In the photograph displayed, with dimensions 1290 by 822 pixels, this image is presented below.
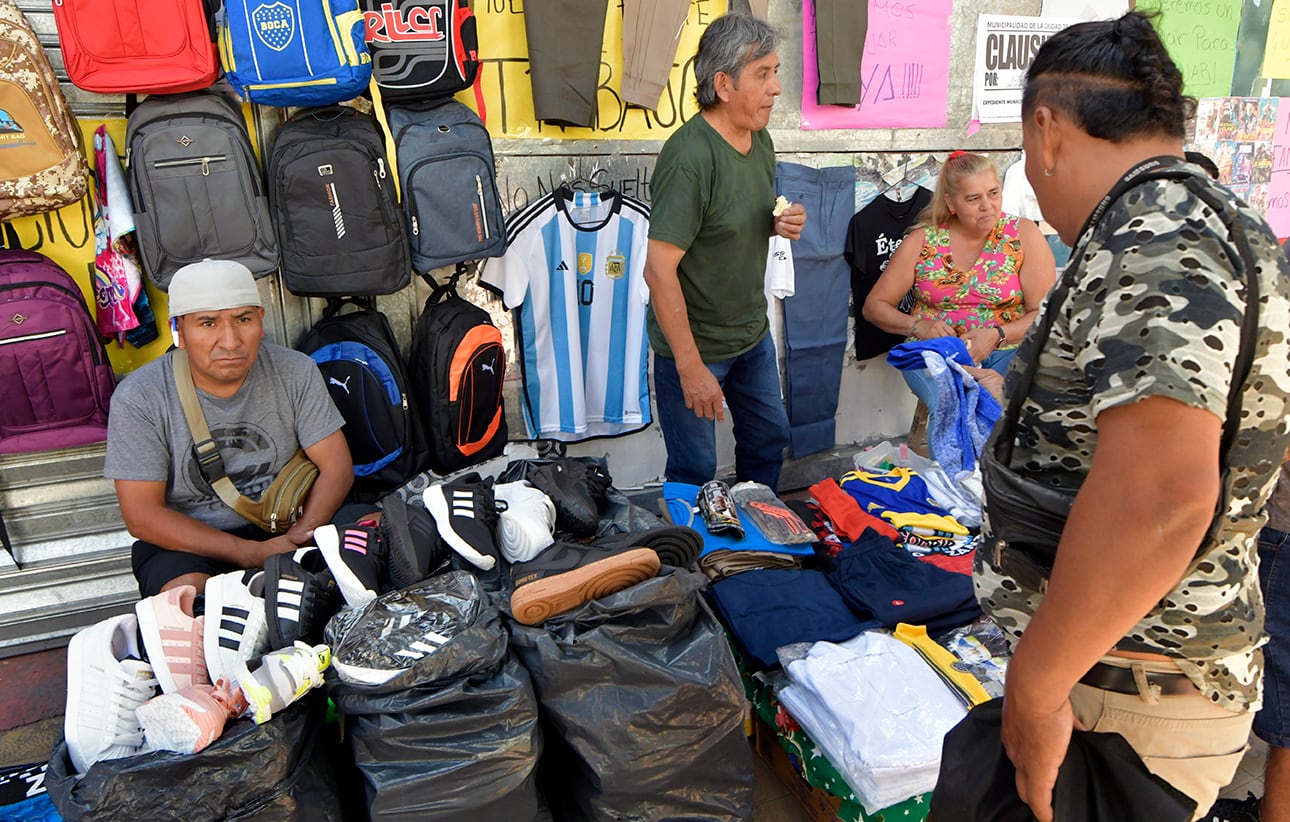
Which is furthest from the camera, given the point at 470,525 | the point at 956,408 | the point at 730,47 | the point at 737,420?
the point at 737,420

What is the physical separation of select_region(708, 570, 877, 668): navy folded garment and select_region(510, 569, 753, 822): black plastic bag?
1.47 feet

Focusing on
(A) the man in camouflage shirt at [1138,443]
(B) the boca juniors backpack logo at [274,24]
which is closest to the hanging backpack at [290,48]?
(B) the boca juniors backpack logo at [274,24]

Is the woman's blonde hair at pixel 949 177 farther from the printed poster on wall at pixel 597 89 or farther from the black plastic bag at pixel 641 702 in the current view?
the black plastic bag at pixel 641 702

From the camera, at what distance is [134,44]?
2.69m

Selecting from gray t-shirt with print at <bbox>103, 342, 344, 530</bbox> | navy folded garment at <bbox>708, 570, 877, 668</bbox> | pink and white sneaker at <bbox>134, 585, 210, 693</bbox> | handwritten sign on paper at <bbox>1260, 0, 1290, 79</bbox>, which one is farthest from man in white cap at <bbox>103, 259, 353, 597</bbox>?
handwritten sign on paper at <bbox>1260, 0, 1290, 79</bbox>

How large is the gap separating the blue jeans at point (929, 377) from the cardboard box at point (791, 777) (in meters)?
1.68

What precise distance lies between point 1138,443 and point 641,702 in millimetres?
1376

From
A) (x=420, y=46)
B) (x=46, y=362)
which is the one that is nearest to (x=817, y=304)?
(x=420, y=46)

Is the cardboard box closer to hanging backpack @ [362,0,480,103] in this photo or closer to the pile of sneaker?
the pile of sneaker

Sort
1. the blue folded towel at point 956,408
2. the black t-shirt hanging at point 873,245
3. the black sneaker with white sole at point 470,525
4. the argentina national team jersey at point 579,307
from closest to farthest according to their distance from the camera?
1. the black sneaker with white sole at point 470,525
2. the blue folded towel at point 956,408
3. the argentina national team jersey at point 579,307
4. the black t-shirt hanging at point 873,245

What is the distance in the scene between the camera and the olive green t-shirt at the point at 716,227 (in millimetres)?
2920

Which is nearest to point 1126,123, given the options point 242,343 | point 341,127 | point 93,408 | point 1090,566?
point 1090,566

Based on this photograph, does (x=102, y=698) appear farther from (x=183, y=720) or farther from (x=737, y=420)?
(x=737, y=420)

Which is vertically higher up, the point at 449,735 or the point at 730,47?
the point at 730,47
